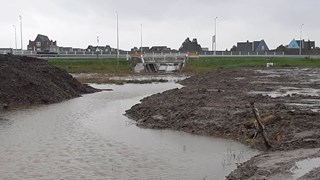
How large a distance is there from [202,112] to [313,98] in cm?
861

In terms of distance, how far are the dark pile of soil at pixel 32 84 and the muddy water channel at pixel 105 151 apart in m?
6.51

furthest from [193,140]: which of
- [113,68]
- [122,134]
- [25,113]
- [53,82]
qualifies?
[113,68]

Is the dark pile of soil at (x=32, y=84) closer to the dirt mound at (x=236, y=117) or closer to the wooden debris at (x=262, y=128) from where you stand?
the dirt mound at (x=236, y=117)

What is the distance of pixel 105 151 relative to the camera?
14703 millimetres

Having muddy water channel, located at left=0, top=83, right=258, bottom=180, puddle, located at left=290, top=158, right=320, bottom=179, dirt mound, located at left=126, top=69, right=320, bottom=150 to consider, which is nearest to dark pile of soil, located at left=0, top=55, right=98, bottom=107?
muddy water channel, located at left=0, top=83, right=258, bottom=180

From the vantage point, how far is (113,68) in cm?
7081

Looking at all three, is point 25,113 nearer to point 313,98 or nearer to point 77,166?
point 77,166

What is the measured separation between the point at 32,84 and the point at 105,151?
56.7ft

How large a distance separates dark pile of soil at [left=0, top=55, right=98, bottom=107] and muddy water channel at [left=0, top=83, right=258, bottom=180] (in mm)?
6506

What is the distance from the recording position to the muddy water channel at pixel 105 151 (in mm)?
12188

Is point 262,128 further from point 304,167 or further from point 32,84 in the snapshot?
point 32,84

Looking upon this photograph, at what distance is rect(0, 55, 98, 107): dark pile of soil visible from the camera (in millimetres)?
28469

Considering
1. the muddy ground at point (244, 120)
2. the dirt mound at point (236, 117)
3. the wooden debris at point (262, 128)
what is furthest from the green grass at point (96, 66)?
the wooden debris at point (262, 128)

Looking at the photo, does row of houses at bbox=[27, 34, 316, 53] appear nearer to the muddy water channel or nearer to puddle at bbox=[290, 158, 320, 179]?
the muddy water channel
